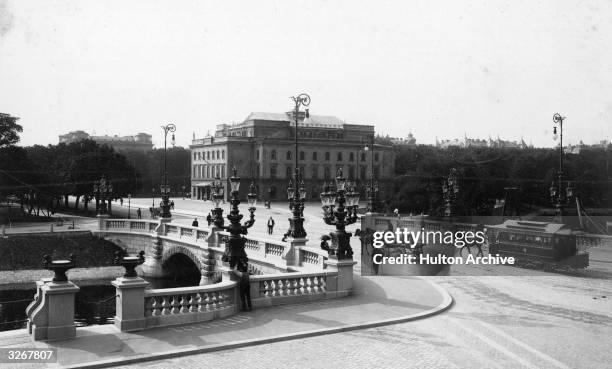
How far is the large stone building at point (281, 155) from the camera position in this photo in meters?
98.1

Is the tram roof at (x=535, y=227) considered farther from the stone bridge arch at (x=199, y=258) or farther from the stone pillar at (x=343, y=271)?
the stone bridge arch at (x=199, y=258)

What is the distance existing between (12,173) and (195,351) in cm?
5607

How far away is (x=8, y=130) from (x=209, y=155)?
142 ft

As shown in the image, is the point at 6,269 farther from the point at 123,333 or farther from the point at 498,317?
the point at 498,317

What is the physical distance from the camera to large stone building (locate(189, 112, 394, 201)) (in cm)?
9812

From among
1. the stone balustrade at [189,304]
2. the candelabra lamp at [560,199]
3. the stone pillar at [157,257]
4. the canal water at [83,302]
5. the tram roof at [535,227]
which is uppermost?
the candelabra lamp at [560,199]

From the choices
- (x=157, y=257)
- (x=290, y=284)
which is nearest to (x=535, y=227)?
(x=290, y=284)

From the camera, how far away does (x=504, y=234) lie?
28016 millimetres

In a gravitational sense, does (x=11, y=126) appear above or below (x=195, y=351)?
above

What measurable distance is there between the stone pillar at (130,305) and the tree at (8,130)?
5485 centimetres

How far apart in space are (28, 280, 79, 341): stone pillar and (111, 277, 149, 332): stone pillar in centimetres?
112

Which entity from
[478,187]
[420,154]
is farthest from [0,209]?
[420,154]

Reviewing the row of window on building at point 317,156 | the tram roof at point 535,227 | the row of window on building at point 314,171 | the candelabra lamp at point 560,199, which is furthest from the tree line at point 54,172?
the tram roof at point 535,227

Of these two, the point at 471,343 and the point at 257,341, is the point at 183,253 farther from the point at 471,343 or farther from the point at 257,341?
the point at 471,343
